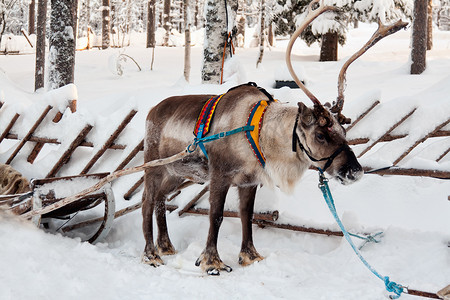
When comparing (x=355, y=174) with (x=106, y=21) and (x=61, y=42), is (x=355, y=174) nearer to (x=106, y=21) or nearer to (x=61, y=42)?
(x=61, y=42)

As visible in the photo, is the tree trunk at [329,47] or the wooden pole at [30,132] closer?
the wooden pole at [30,132]

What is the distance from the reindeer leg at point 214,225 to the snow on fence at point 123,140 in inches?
29.0

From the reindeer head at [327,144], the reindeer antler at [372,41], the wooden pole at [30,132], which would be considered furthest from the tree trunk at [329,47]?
the reindeer head at [327,144]

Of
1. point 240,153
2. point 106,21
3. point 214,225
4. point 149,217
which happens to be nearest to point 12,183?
point 149,217

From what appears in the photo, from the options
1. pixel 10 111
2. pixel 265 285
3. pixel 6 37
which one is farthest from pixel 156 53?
pixel 265 285

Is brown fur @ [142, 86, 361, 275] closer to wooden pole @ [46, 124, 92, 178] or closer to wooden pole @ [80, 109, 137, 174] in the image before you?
wooden pole @ [80, 109, 137, 174]

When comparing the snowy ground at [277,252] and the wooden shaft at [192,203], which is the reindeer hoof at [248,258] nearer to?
the snowy ground at [277,252]

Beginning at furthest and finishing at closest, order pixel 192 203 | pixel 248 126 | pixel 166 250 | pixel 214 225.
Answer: pixel 192 203
pixel 166 250
pixel 214 225
pixel 248 126

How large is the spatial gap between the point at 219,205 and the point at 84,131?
278 cm

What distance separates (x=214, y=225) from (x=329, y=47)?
14.4 metres

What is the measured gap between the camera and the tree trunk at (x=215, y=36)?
7.54 m

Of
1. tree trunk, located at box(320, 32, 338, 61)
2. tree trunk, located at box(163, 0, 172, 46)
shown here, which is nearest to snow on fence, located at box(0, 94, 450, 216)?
Answer: tree trunk, located at box(320, 32, 338, 61)

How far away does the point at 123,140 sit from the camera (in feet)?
20.4

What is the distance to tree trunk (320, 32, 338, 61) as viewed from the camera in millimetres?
17375
